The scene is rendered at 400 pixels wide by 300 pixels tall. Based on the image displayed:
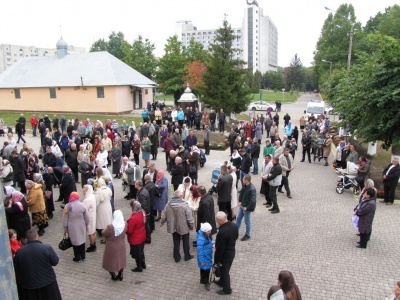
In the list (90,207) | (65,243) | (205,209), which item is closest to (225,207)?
(205,209)

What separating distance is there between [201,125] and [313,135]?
9.52 meters

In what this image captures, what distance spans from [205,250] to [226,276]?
24.6 inches

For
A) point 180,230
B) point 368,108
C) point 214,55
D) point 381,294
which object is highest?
point 214,55

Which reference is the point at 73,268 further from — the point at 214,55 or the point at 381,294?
the point at 214,55

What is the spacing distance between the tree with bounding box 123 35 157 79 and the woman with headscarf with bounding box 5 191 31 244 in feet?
142

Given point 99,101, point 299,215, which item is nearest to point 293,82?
point 99,101

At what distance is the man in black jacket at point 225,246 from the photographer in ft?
21.7

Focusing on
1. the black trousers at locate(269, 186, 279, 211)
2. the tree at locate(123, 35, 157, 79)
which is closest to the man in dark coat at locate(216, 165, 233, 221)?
the black trousers at locate(269, 186, 279, 211)

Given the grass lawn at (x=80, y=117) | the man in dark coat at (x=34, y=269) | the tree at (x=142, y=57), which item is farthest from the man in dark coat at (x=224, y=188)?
the tree at (x=142, y=57)

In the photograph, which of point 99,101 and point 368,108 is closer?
point 368,108

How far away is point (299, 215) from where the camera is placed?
11031 mm

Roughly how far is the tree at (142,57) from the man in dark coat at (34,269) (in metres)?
45.9

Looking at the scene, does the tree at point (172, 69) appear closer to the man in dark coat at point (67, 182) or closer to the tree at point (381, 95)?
the tree at point (381, 95)

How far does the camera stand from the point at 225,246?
6.67 metres
